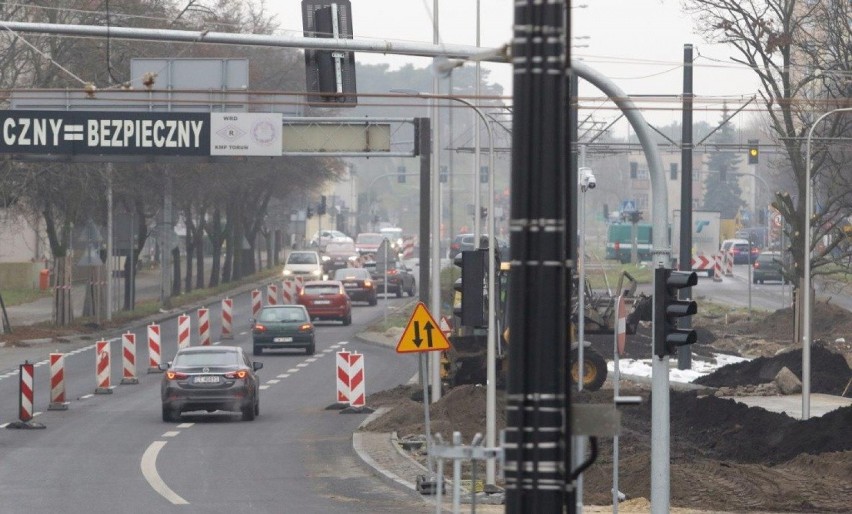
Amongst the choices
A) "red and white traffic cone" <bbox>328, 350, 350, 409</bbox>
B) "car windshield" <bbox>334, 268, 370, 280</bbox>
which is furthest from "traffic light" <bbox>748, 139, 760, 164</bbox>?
"car windshield" <bbox>334, 268, 370, 280</bbox>

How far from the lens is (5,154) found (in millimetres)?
35469

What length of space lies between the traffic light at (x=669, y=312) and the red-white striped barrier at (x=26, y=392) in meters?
15.1

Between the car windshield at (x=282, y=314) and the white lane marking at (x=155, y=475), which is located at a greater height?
the car windshield at (x=282, y=314)

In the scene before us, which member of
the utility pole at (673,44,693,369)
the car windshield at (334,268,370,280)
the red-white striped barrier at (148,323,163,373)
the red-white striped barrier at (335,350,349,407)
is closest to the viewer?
the red-white striped barrier at (335,350,349,407)

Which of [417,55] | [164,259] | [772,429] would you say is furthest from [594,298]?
[164,259]

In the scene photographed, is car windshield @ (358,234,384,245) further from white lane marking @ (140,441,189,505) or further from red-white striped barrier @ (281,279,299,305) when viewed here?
white lane marking @ (140,441,189,505)

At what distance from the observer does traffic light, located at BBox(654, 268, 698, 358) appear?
1513cm

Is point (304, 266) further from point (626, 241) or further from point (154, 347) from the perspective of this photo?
point (154, 347)

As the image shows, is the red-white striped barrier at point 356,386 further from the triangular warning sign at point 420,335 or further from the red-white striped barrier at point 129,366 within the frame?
the triangular warning sign at point 420,335

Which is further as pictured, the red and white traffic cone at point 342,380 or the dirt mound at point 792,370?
the dirt mound at point 792,370

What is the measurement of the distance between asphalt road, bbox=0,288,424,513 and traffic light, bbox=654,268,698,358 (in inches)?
205

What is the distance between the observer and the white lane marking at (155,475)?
20.0 m

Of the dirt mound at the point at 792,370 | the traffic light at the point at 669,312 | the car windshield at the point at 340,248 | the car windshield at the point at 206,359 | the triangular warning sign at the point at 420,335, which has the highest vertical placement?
the traffic light at the point at 669,312

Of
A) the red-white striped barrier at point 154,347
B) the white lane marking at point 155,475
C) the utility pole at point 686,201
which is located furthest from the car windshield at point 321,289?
the white lane marking at point 155,475
